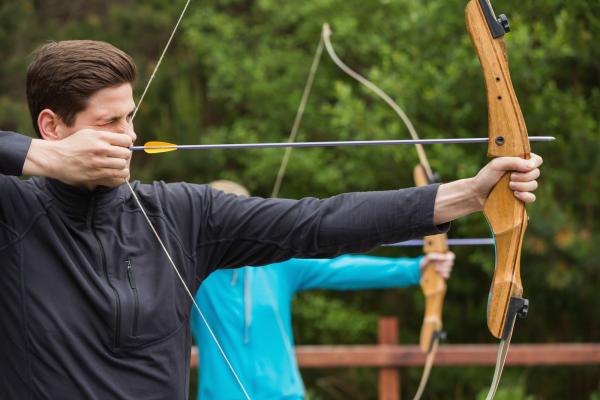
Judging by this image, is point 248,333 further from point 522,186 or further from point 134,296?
point 522,186

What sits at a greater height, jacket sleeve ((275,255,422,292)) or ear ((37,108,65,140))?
ear ((37,108,65,140))

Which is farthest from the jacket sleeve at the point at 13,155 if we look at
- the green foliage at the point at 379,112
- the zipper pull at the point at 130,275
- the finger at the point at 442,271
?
the green foliage at the point at 379,112

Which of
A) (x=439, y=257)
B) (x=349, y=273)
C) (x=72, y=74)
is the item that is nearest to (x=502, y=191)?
(x=72, y=74)

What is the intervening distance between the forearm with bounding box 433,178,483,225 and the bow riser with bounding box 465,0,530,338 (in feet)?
0.14

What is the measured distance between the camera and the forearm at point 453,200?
1793mm

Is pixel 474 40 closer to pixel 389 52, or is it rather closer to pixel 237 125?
pixel 389 52

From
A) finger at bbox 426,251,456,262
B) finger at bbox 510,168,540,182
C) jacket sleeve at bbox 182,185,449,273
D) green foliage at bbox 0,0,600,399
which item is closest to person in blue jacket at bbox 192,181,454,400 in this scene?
finger at bbox 426,251,456,262

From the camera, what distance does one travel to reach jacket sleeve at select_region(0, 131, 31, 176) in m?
1.72

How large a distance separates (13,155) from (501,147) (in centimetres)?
92

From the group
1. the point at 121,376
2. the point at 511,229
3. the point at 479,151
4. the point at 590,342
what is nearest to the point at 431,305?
the point at 511,229

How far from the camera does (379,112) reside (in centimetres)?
697

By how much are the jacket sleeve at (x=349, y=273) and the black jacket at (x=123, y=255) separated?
5.24 feet

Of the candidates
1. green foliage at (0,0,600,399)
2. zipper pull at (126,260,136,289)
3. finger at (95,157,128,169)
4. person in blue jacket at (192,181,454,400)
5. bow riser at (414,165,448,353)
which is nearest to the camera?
finger at (95,157,128,169)

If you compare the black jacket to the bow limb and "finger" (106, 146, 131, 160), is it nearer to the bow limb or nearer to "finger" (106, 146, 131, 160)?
"finger" (106, 146, 131, 160)
